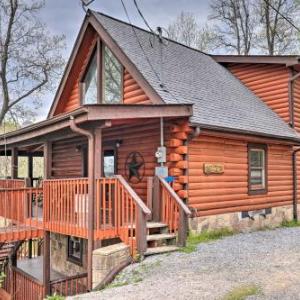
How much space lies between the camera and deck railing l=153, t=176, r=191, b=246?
7719mm

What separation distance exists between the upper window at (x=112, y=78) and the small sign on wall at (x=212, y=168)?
3266mm

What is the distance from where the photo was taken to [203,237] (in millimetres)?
8727

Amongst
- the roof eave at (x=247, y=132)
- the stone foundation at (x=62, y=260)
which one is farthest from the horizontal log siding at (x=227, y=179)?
the stone foundation at (x=62, y=260)

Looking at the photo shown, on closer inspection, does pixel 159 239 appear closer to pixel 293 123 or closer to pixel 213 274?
pixel 213 274

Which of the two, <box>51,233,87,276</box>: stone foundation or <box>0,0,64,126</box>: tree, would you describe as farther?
<box>0,0,64,126</box>: tree

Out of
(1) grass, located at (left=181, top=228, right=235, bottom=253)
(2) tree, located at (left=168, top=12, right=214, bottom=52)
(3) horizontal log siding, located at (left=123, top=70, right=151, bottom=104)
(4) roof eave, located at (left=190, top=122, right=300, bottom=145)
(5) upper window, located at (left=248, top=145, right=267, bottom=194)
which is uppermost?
(2) tree, located at (left=168, top=12, right=214, bottom=52)

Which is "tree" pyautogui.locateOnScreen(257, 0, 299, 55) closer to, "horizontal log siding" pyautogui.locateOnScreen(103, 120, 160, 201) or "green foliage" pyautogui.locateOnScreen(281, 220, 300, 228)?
"green foliage" pyautogui.locateOnScreen(281, 220, 300, 228)

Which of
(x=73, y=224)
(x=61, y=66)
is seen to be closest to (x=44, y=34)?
(x=61, y=66)

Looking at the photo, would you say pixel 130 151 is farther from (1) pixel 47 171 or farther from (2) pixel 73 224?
(2) pixel 73 224

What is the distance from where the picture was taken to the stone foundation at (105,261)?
6.40m

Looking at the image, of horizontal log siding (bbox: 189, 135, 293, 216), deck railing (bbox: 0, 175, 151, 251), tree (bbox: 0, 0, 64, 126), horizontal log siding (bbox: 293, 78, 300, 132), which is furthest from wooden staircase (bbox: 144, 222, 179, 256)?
tree (bbox: 0, 0, 64, 126)

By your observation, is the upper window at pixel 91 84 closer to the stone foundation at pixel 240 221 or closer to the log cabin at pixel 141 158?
the log cabin at pixel 141 158

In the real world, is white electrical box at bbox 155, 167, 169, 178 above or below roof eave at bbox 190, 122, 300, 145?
below

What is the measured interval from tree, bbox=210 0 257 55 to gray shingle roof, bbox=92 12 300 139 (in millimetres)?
12233
